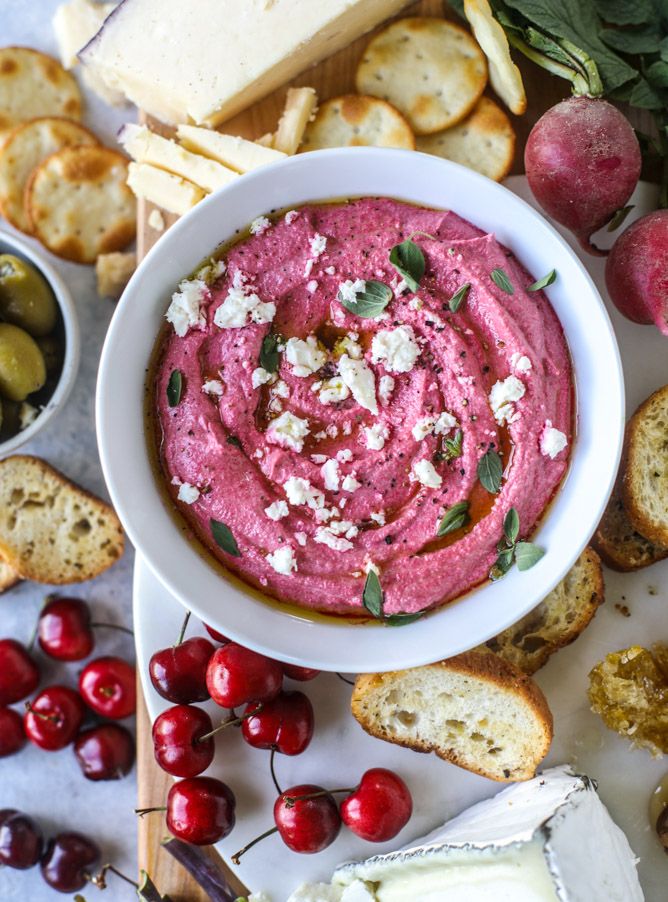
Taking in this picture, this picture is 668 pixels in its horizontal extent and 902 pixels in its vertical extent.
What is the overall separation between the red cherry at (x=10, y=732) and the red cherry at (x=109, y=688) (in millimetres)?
284

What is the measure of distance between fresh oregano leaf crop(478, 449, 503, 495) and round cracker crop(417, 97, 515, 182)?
3.30 ft

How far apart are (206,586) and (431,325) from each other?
0.91 m

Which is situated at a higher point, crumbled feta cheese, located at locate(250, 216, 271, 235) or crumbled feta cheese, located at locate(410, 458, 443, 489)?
crumbled feta cheese, located at locate(250, 216, 271, 235)

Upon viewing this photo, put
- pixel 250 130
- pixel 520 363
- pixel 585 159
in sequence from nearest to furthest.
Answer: pixel 520 363, pixel 585 159, pixel 250 130

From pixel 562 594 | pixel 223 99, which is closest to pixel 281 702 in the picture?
pixel 562 594

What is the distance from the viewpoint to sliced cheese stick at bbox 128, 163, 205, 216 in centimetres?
299

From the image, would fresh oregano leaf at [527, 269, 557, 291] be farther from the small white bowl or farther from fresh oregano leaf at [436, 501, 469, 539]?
the small white bowl

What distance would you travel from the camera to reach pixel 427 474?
97.8 inches

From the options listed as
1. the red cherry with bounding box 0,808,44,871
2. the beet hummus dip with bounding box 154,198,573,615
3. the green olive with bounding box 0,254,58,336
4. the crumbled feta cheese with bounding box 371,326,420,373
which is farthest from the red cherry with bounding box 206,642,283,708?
the green olive with bounding box 0,254,58,336

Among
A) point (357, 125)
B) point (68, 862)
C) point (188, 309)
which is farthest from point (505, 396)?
point (68, 862)

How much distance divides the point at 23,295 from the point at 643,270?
6.24ft

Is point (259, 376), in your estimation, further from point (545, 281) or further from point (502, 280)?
point (545, 281)

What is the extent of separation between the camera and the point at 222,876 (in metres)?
3.07

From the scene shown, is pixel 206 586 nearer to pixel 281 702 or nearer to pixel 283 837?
pixel 281 702
